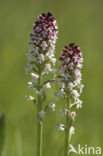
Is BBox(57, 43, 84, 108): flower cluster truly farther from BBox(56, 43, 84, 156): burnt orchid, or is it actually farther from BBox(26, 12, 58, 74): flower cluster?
BBox(26, 12, 58, 74): flower cluster

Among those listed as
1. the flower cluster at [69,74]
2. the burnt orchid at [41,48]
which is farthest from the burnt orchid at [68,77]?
the burnt orchid at [41,48]

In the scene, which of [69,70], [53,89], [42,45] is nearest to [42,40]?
[42,45]

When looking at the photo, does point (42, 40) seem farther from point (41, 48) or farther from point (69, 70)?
point (69, 70)

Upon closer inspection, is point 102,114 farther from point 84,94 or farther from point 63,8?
point 63,8

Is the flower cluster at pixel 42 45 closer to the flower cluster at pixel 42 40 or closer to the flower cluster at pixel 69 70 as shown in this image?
the flower cluster at pixel 42 40

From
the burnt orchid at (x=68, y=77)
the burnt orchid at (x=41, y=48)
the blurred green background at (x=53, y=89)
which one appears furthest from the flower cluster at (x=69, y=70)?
the blurred green background at (x=53, y=89)

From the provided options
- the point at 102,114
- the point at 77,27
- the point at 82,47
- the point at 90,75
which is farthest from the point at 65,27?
the point at 102,114

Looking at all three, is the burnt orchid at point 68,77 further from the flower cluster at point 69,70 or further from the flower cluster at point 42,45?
the flower cluster at point 42,45

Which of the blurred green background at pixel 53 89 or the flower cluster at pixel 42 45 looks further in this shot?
the blurred green background at pixel 53 89

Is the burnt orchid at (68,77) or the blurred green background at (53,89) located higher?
the blurred green background at (53,89)
